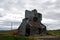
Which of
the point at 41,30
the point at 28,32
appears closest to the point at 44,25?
the point at 41,30

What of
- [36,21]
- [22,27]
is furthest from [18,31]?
[36,21]

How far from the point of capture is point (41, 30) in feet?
159

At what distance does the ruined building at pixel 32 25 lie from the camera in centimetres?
4684

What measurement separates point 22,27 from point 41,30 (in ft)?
15.5

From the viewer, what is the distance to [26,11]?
160 feet

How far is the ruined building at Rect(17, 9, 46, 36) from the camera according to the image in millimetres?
46844

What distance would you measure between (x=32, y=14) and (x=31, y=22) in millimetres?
1961

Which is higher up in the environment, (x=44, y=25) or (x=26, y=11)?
(x=26, y=11)

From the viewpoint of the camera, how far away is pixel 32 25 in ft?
155

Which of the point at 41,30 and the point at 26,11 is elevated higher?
the point at 26,11

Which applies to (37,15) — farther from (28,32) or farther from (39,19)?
(28,32)

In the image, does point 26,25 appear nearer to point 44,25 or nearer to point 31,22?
point 31,22

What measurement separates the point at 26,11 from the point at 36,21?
3511 millimetres

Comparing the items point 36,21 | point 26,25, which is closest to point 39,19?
point 36,21
